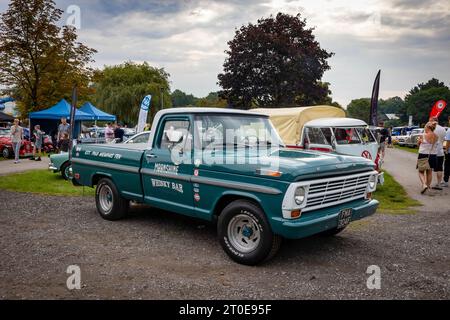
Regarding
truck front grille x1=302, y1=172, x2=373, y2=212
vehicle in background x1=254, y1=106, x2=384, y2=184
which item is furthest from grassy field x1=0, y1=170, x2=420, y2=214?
truck front grille x1=302, y1=172, x2=373, y2=212

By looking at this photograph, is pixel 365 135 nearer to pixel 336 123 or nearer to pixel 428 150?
pixel 336 123

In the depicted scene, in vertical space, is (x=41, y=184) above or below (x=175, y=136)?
below

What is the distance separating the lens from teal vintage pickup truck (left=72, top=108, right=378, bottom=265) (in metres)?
4.17

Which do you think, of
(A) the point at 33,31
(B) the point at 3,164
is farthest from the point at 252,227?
(A) the point at 33,31

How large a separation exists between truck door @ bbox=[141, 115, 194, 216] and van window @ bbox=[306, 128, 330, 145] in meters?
6.51

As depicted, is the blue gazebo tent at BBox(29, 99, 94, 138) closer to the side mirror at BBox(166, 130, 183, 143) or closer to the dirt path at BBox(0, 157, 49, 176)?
the dirt path at BBox(0, 157, 49, 176)

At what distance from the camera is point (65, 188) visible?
989cm

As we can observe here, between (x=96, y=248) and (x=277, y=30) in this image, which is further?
(x=277, y=30)

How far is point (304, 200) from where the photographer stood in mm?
4156

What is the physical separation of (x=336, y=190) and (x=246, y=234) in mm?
1283

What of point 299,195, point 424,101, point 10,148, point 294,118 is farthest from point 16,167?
point 424,101
